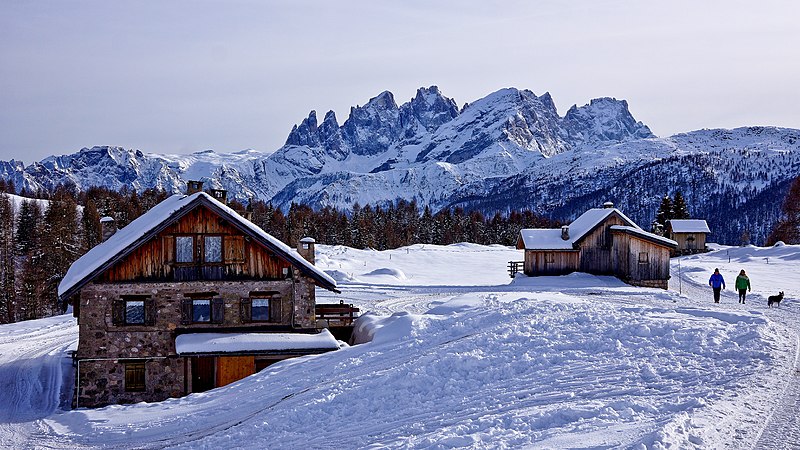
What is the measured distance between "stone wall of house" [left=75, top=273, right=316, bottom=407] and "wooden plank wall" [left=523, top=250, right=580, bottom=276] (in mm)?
30328

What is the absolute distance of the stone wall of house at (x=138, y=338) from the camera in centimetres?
2611

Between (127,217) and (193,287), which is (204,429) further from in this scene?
(127,217)

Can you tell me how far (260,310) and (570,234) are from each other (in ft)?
108

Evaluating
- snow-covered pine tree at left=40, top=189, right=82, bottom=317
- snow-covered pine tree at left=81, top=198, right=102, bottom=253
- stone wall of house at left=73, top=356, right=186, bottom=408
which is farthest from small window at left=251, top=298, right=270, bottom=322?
snow-covered pine tree at left=81, top=198, right=102, bottom=253

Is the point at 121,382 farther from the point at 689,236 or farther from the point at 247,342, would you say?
the point at 689,236

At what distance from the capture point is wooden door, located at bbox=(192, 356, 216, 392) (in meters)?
26.8

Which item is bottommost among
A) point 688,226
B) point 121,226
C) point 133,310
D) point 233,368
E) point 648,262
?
point 233,368

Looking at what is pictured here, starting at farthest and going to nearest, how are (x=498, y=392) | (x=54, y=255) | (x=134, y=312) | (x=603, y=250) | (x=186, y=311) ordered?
(x=54, y=255) → (x=603, y=250) → (x=186, y=311) → (x=134, y=312) → (x=498, y=392)

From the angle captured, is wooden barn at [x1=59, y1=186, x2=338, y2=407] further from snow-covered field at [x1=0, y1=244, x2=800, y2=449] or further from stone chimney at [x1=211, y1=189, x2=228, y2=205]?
stone chimney at [x1=211, y1=189, x2=228, y2=205]

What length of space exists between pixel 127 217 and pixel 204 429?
102m

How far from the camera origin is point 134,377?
87.3 feet

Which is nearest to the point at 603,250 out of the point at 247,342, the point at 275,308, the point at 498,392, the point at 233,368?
the point at 275,308

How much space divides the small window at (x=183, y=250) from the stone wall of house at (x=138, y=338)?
95 cm

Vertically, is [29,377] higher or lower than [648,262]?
lower
